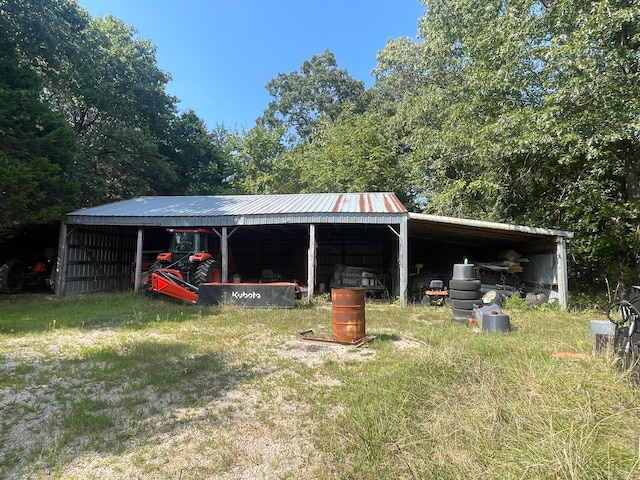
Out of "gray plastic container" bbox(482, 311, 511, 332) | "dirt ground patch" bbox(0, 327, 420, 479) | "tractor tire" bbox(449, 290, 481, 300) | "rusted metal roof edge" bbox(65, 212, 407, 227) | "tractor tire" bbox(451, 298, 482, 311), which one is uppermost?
"rusted metal roof edge" bbox(65, 212, 407, 227)

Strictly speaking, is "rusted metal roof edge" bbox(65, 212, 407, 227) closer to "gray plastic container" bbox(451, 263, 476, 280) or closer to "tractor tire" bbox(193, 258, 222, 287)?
"tractor tire" bbox(193, 258, 222, 287)

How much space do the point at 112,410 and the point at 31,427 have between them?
62 centimetres

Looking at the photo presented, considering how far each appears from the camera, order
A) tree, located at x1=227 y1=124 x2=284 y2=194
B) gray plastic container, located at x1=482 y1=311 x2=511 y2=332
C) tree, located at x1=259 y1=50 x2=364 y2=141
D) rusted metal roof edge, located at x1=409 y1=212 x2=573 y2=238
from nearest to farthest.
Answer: gray plastic container, located at x1=482 y1=311 x2=511 y2=332
rusted metal roof edge, located at x1=409 y1=212 x2=573 y2=238
tree, located at x1=227 y1=124 x2=284 y2=194
tree, located at x1=259 y1=50 x2=364 y2=141

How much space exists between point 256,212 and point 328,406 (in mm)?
8296

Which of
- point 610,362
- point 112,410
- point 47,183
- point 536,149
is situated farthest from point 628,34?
point 47,183

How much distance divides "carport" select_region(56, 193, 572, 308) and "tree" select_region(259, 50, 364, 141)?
20.1 meters

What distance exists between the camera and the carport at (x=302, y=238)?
10406mm

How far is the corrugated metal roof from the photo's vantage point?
1055 cm

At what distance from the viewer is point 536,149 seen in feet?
34.8

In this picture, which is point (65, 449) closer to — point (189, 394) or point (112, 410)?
point (112, 410)

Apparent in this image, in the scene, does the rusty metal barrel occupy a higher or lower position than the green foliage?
lower

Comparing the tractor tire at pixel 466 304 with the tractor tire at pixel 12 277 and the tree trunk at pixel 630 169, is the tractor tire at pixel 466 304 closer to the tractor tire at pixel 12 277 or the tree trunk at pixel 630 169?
the tree trunk at pixel 630 169

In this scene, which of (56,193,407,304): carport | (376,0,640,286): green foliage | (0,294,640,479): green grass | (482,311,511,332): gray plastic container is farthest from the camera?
(56,193,407,304): carport

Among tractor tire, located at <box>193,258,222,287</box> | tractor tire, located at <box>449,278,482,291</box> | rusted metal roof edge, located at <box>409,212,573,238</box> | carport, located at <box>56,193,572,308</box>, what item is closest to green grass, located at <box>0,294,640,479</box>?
tractor tire, located at <box>449,278,482,291</box>
